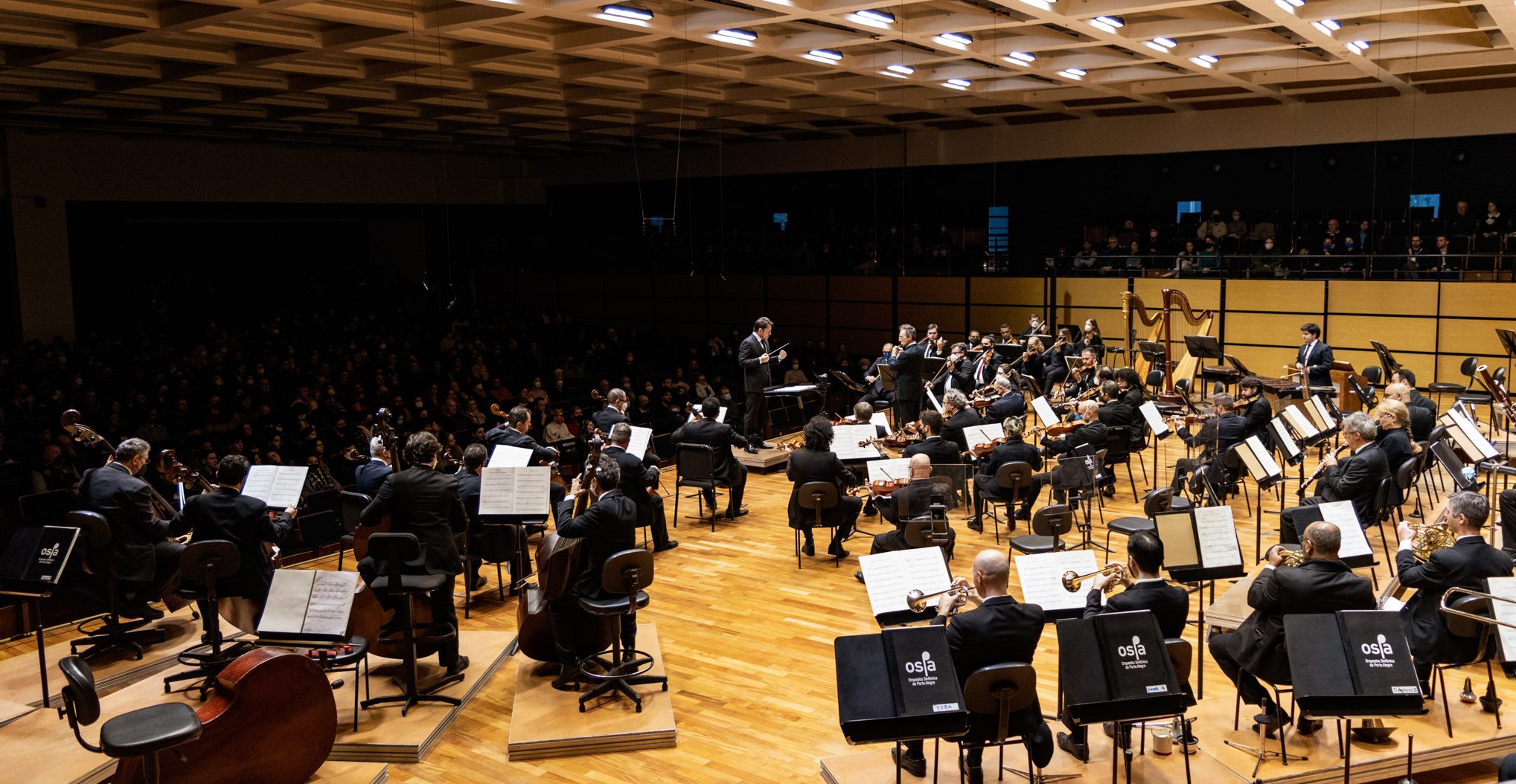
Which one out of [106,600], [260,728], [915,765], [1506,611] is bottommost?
[915,765]

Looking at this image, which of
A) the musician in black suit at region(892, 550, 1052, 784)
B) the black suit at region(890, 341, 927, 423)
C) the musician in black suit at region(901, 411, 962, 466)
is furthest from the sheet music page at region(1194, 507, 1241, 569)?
the black suit at region(890, 341, 927, 423)

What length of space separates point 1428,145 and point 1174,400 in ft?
26.5

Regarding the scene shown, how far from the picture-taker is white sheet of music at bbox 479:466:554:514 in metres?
7.90

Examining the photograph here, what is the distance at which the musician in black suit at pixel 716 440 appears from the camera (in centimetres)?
1063

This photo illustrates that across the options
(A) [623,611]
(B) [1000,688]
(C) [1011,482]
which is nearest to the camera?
(B) [1000,688]

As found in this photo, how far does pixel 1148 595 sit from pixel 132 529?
6.13m

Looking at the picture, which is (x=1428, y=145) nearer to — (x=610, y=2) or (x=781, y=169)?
(x=781, y=169)

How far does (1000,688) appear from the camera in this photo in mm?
4879

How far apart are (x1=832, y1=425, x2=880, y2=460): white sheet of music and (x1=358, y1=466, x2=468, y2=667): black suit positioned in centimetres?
448

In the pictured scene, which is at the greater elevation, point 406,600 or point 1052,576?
point 1052,576

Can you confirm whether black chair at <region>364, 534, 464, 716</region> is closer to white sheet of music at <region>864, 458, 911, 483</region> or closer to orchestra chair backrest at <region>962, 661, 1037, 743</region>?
orchestra chair backrest at <region>962, 661, 1037, 743</region>

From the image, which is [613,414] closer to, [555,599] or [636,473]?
[636,473]

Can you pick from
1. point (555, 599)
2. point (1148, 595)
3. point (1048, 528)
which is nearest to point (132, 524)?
point (555, 599)

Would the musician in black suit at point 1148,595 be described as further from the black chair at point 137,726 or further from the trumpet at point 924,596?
the black chair at point 137,726
